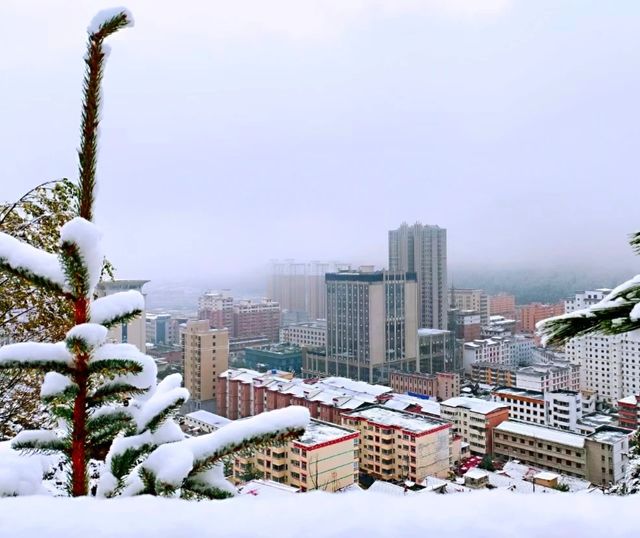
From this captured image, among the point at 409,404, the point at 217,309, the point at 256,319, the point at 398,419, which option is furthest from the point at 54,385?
the point at 256,319

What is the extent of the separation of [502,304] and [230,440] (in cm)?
3065

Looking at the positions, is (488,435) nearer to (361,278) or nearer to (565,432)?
(565,432)

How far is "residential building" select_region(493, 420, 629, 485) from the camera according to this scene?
863cm

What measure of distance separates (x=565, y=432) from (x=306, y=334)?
1333cm

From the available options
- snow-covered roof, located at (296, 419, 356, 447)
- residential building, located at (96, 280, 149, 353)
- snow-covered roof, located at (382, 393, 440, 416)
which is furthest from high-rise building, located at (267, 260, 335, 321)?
residential building, located at (96, 280, 149, 353)

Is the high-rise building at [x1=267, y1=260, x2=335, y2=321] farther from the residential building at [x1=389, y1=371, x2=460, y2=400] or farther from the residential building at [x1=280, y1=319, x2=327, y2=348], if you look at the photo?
the residential building at [x1=389, y1=371, x2=460, y2=400]

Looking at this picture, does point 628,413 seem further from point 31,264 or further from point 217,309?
point 217,309

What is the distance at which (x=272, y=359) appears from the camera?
19688mm

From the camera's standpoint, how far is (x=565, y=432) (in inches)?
387

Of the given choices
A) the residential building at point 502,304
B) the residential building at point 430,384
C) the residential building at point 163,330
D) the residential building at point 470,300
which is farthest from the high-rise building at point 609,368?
the residential building at point 163,330

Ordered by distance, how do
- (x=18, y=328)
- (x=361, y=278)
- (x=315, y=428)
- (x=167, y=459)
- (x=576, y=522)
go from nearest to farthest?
(x=576, y=522)
(x=167, y=459)
(x=18, y=328)
(x=315, y=428)
(x=361, y=278)

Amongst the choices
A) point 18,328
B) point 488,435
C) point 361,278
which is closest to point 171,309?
point 361,278

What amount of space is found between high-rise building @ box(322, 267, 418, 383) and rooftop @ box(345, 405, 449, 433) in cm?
944

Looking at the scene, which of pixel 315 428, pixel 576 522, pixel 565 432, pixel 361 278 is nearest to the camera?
pixel 576 522
